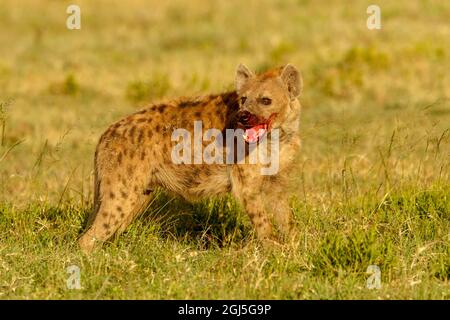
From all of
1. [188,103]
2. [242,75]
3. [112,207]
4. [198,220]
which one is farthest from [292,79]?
[112,207]

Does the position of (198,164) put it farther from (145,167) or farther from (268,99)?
(268,99)

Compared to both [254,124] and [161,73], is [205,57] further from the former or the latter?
[254,124]

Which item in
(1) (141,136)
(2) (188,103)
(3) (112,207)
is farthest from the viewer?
(2) (188,103)

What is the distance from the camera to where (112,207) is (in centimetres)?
604

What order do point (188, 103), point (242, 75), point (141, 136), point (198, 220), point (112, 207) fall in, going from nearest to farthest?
point (112, 207)
point (141, 136)
point (242, 75)
point (188, 103)
point (198, 220)

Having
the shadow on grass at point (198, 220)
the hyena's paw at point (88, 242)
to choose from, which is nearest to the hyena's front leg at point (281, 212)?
the shadow on grass at point (198, 220)

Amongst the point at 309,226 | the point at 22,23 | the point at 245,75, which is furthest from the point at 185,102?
the point at 22,23

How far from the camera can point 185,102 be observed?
6402 mm

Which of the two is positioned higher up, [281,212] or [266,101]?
[266,101]

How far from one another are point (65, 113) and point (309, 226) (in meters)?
6.71

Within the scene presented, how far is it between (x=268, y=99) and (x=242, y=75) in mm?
282

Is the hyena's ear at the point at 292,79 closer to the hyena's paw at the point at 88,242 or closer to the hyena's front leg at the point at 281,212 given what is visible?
the hyena's front leg at the point at 281,212

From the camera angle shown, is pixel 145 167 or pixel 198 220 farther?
pixel 198 220

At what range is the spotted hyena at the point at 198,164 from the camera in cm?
606
